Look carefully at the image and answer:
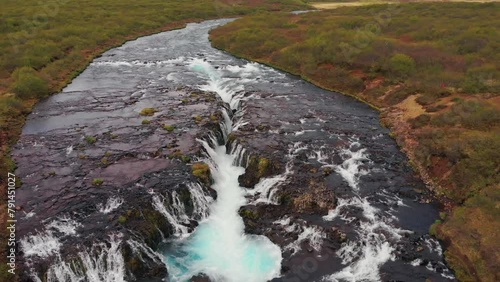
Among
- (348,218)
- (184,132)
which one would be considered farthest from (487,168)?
(184,132)

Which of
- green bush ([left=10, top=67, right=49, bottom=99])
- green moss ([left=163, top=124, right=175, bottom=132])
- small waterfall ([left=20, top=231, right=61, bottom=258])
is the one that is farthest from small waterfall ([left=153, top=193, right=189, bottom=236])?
green bush ([left=10, top=67, right=49, bottom=99])

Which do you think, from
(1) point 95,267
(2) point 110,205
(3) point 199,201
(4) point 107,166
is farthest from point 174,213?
(4) point 107,166

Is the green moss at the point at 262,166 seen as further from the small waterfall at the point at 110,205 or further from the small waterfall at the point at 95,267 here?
the small waterfall at the point at 95,267

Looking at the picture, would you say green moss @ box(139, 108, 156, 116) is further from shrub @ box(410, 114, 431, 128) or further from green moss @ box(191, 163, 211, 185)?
shrub @ box(410, 114, 431, 128)

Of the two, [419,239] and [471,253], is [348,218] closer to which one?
[419,239]

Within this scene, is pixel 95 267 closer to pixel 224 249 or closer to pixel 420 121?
pixel 224 249
